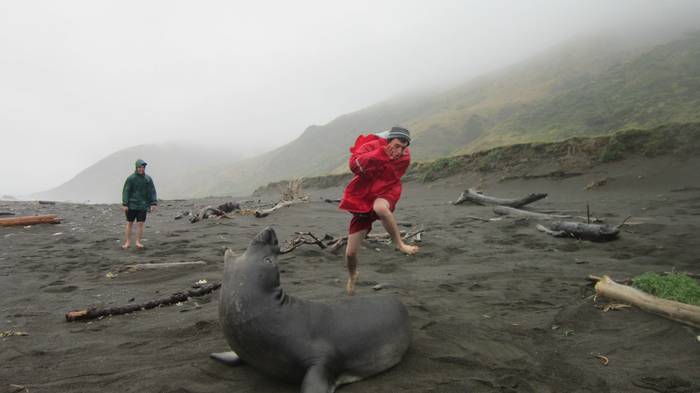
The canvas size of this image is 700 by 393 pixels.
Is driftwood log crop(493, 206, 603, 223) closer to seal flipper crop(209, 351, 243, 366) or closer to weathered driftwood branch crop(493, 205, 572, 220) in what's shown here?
weathered driftwood branch crop(493, 205, 572, 220)

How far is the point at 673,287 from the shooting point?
4004mm

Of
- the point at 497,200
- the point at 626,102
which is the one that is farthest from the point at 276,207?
the point at 626,102

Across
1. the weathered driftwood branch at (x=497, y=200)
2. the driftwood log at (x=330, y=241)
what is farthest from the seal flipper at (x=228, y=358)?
the weathered driftwood branch at (x=497, y=200)

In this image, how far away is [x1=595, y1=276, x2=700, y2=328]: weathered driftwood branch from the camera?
353 cm

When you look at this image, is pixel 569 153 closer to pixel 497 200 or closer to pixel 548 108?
pixel 497 200

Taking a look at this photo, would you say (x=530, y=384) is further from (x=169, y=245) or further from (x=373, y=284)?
(x=169, y=245)

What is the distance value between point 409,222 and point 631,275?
6524 millimetres

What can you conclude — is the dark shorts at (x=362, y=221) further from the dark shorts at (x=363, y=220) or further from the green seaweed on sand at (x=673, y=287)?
the green seaweed on sand at (x=673, y=287)

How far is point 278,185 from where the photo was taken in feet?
153

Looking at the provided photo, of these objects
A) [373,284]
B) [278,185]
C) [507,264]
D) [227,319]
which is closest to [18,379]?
[227,319]

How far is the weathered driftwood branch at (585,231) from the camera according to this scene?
7398 millimetres

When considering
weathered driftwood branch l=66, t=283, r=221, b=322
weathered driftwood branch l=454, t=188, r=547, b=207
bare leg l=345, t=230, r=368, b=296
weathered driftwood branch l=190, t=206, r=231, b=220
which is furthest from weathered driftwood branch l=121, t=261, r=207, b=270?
weathered driftwood branch l=454, t=188, r=547, b=207

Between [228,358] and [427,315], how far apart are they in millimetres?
1969

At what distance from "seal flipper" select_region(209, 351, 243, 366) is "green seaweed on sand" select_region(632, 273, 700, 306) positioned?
3996mm
